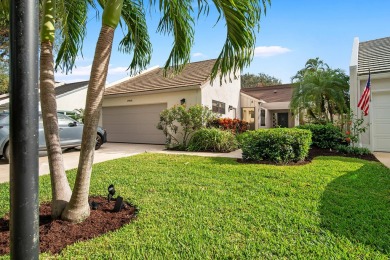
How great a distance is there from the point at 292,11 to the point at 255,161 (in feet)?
13.4

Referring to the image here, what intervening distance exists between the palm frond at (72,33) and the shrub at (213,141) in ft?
21.7

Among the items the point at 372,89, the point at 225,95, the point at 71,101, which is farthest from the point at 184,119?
the point at 71,101

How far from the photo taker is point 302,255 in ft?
7.83

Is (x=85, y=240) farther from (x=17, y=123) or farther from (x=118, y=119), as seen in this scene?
(x=118, y=119)

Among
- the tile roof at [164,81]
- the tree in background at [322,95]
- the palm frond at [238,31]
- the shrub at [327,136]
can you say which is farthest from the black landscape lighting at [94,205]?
the tree in background at [322,95]

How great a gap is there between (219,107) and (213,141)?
14.3 feet

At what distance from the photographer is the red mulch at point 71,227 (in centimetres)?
265

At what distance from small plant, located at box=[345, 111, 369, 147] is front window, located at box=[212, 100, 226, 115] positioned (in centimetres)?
648

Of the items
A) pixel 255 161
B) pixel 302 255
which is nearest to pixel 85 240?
pixel 302 255

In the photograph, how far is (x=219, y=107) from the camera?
47.2 ft

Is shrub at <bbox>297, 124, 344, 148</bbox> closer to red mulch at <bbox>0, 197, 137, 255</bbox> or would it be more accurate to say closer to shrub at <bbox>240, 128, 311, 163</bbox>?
shrub at <bbox>240, 128, 311, 163</bbox>

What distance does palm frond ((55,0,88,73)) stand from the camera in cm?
429

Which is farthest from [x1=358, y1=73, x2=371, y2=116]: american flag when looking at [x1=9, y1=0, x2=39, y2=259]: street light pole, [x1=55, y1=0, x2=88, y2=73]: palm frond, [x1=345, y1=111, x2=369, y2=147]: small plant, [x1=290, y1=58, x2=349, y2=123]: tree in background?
[x1=9, y1=0, x2=39, y2=259]: street light pole

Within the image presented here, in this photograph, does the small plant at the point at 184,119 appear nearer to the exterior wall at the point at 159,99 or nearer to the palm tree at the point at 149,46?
the exterior wall at the point at 159,99
